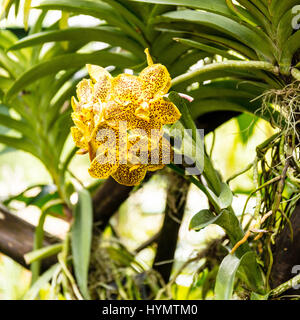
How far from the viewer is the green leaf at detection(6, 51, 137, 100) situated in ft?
2.31

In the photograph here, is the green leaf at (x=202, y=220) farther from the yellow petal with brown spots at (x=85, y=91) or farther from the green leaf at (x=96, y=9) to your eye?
the green leaf at (x=96, y=9)

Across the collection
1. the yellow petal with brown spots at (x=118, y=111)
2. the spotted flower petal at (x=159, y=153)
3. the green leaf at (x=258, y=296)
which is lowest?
the green leaf at (x=258, y=296)

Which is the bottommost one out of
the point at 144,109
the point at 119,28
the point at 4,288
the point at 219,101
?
the point at 4,288

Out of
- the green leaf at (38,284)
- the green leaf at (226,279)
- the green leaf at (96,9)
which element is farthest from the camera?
the green leaf at (38,284)

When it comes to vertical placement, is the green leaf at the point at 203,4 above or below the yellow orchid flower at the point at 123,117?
above

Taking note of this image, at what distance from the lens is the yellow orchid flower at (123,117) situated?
17.4 inches

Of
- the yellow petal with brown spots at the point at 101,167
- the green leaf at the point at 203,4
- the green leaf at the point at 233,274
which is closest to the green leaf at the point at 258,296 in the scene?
the green leaf at the point at 233,274

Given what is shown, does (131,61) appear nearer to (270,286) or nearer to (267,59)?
(267,59)

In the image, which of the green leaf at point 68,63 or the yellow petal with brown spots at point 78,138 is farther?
the green leaf at point 68,63

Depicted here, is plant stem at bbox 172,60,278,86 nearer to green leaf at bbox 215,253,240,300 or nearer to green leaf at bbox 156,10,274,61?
green leaf at bbox 156,10,274,61

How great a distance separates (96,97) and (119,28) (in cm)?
29
